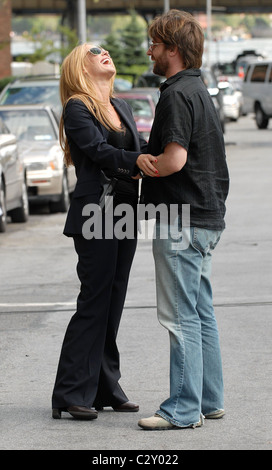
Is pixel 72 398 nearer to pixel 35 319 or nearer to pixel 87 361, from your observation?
pixel 87 361

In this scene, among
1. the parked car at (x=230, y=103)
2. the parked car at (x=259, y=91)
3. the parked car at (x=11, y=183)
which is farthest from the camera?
→ the parked car at (x=230, y=103)

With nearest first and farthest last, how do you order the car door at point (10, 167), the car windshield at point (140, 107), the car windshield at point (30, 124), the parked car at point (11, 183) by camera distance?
the parked car at point (11, 183) → the car door at point (10, 167) → the car windshield at point (30, 124) → the car windshield at point (140, 107)

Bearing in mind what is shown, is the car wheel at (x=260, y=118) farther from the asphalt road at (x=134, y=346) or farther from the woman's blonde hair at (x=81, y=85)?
the woman's blonde hair at (x=81, y=85)

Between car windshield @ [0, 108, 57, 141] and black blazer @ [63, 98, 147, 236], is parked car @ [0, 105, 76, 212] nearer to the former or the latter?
car windshield @ [0, 108, 57, 141]

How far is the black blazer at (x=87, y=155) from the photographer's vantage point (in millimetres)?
5758

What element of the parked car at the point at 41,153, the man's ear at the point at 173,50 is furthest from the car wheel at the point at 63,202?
the man's ear at the point at 173,50

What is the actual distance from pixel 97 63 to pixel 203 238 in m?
1.05

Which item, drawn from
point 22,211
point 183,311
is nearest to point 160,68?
point 183,311

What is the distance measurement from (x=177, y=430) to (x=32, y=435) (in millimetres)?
699

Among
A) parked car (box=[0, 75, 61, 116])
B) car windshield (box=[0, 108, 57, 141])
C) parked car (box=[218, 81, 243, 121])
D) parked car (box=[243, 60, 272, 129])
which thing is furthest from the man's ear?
parked car (box=[218, 81, 243, 121])

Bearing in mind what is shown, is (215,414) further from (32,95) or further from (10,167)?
(32,95)

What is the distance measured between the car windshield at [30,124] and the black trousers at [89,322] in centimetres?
1206

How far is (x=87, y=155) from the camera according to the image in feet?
19.3

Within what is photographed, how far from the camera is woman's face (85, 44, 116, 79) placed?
594 centimetres
